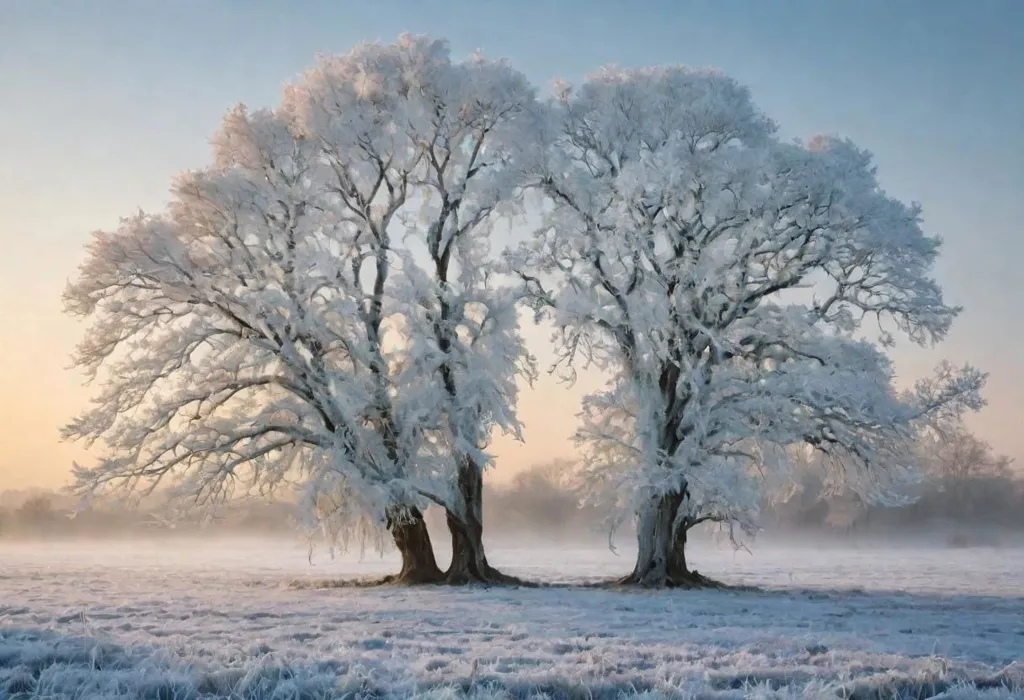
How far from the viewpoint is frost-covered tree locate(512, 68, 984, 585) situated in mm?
21453

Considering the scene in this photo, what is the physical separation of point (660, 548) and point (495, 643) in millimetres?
13380

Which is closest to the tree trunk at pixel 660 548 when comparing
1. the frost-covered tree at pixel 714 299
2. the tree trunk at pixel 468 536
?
the frost-covered tree at pixel 714 299

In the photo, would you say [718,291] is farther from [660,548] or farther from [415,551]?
[415,551]

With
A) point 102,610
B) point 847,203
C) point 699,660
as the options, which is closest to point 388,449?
point 102,610

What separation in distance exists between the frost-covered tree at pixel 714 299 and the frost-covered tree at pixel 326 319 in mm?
2236

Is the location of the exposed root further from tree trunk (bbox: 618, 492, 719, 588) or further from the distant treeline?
the distant treeline

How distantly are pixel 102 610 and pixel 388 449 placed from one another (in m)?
9.28

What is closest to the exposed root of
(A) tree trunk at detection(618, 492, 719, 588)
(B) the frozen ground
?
(B) the frozen ground

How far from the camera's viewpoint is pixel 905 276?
22.0 meters

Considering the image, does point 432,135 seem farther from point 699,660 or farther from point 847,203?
point 699,660

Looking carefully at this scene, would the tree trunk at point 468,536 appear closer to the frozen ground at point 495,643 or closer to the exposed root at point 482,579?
the exposed root at point 482,579

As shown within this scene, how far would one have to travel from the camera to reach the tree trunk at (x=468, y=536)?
23578 mm

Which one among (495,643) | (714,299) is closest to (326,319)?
(714,299)

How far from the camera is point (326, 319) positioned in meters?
22.7
